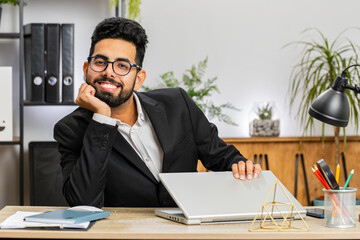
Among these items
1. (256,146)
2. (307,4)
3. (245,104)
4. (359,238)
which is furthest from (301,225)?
(307,4)

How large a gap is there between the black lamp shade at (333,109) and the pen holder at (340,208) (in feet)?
0.79

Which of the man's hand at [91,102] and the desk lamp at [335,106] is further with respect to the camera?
the man's hand at [91,102]

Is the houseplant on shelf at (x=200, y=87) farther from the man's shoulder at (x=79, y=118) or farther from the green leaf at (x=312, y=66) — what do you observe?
the man's shoulder at (x=79, y=118)

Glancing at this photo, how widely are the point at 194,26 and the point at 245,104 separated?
0.63 meters

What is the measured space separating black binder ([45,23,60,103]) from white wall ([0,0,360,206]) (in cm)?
31

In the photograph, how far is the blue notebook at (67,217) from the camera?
4.74 feet

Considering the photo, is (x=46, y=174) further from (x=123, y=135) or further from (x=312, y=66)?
(x=312, y=66)

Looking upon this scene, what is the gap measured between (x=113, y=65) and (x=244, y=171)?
0.61 metres


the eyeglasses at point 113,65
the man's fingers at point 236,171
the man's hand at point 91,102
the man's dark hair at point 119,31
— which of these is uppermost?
the man's dark hair at point 119,31

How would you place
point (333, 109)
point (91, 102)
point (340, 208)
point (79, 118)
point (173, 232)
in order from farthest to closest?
point (79, 118), point (91, 102), point (333, 109), point (340, 208), point (173, 232)

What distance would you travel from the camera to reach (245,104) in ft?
12.0

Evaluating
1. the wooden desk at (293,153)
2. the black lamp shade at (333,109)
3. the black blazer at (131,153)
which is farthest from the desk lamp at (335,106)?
the wooden desk at (293,153)

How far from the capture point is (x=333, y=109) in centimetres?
165

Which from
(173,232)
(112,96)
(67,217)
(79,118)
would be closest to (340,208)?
(173,232)
